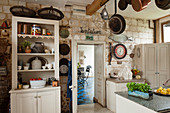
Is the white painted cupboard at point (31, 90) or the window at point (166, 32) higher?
the window at point (166, 32)

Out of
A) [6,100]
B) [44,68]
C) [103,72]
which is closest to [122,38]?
[103,72]

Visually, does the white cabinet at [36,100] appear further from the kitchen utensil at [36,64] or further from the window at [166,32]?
the window at [166,32]

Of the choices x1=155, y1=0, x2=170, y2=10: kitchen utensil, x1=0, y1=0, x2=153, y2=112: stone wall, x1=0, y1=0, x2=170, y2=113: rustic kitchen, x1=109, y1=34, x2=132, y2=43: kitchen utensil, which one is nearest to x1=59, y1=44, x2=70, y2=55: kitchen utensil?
x1=0, y1=0, x2=170, y2=113: rustic kitchen

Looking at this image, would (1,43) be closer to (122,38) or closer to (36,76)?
(36,76)

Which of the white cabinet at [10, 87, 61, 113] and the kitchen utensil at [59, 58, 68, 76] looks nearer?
the white cabinet at [10, 87, 61, 113]

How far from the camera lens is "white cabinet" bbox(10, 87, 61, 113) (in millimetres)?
2594

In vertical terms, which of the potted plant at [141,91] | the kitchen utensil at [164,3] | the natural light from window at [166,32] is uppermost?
the natural light from window at [166,32]

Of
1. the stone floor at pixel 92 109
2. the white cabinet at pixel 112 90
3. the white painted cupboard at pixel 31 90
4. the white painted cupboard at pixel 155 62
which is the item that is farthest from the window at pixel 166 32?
the white painted cupboard at pixel 31 90

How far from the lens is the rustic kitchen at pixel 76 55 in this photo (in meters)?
2.35

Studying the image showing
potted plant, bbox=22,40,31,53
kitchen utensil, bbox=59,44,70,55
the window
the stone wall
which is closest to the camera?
potted plant, bbox=22,40,31,53

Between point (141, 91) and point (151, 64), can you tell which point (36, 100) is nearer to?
point (141, 91)

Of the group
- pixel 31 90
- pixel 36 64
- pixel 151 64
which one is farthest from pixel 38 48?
pixel 151 64

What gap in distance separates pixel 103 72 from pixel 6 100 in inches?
114

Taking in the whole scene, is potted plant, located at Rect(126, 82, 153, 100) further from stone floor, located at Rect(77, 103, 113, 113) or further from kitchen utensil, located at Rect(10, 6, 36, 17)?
kitchen utensil, located at Rect(10, 6, 36, 17)
